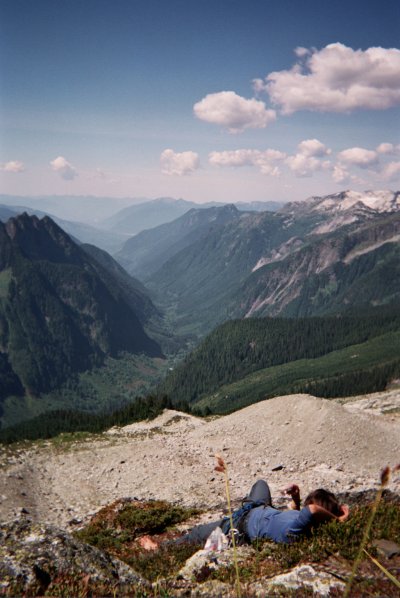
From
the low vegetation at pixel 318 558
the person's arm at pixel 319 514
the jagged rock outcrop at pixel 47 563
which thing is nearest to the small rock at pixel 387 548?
the low vegetation at pixel 318 558

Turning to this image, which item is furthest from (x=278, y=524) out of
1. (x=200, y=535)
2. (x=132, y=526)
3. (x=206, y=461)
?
(x=206, y=461)

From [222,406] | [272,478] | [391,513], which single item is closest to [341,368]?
[222,406]

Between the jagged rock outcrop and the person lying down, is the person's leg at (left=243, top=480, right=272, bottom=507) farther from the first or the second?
the jagged rock outcrop

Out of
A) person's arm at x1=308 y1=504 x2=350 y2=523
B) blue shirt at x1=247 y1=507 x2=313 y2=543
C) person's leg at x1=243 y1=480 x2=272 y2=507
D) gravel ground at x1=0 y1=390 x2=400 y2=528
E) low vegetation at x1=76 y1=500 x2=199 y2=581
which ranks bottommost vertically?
gravel ground at x1=0 y1=390 x2=400 y2=528

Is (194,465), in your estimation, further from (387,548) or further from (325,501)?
(387,548)

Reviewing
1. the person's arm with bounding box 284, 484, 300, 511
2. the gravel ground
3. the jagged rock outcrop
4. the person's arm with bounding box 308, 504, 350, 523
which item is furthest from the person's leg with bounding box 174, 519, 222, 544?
the gravel ground

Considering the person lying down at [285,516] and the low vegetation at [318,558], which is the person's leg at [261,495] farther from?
the low vegetation at [318,558]
